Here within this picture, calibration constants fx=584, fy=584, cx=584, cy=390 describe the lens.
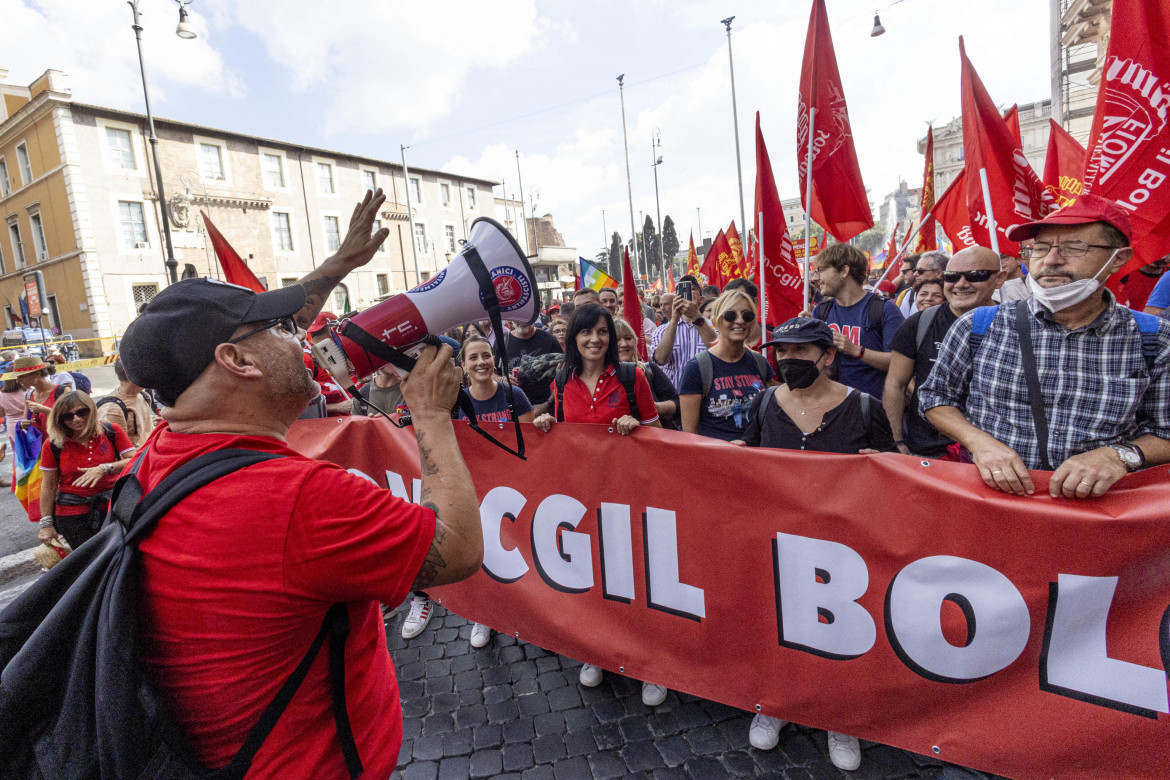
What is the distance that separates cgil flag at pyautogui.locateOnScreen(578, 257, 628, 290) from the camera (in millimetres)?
8461

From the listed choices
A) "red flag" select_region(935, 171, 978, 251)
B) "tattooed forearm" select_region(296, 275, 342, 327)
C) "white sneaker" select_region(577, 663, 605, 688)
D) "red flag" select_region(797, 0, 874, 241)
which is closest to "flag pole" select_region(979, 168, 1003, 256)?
"red flag" select_region(797, 0, 874, 241)

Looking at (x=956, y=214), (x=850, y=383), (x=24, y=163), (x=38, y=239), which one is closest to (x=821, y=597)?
(x=850, y=383)

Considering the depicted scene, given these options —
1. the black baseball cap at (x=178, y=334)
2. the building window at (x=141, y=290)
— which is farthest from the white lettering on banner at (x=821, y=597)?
the building window at (x=141, y=290)

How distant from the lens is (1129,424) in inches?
77.5

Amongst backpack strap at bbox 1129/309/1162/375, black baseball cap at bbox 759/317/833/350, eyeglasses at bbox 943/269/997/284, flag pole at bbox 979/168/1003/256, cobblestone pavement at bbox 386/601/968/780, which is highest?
flag pole at bbox 979/168/1003/256

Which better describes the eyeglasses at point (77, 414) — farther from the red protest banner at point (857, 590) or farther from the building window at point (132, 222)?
the building window at point (132, 222)

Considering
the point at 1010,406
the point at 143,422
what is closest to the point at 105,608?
the point at 1010,406

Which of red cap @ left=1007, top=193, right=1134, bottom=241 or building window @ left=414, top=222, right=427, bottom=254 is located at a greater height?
building window @ left=414, top=222, right=427, bottom=254

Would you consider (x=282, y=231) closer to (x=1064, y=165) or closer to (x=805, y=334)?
(x=1064, y=165)

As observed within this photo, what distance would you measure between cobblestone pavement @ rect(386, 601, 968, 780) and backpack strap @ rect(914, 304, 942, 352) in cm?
203

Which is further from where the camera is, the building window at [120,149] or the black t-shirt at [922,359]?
the building window at [120,149]

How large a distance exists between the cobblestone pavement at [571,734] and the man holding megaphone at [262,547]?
4.63ft

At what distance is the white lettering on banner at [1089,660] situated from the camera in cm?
179

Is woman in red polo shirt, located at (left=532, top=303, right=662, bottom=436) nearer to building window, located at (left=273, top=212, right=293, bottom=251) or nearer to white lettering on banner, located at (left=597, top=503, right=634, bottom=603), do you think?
white lettering on banner, located at (left=597, top=503, right=634, bottom=603)
